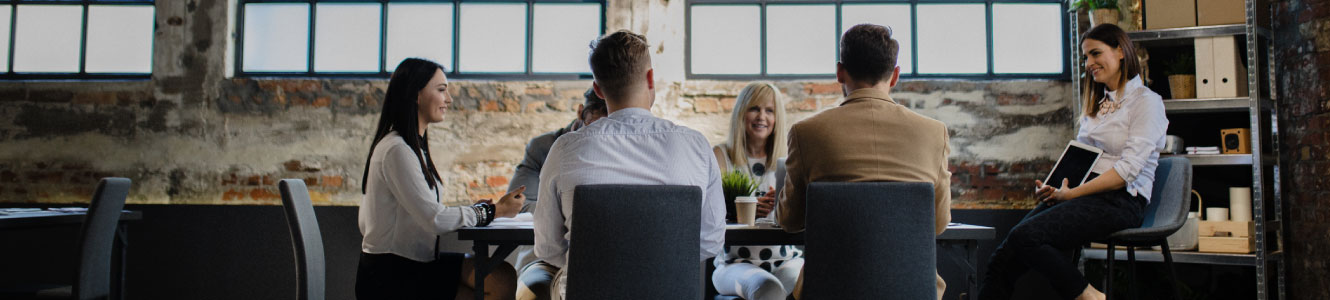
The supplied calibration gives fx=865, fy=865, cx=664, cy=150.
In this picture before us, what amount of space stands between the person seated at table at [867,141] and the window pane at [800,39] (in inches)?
102

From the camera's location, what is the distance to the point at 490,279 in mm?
2705

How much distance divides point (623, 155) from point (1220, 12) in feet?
10.9

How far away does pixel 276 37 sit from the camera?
15.9ft

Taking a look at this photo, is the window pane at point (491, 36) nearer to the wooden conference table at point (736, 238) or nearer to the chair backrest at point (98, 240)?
the chair backrest at point (98, 240)

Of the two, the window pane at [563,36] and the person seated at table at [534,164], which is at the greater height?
the window pane at [563,36]

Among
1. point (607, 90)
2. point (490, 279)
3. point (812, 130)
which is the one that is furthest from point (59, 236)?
point (812, 130)

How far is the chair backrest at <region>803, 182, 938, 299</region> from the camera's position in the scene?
6.30 ft

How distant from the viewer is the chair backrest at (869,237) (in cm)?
192

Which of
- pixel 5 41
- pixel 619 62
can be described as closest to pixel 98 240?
pixel 619 62

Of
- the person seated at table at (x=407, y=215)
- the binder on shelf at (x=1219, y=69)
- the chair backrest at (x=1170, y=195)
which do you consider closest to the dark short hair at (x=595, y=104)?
the person seated at table at (x=407, y=215)

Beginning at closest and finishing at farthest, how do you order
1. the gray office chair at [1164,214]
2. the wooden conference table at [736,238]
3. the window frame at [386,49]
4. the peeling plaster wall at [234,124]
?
the wooden conference table at [736,238] → the gray office chair at [1164,214] → the peeling plaster wall at [234,124] → the window frame at [386,49]

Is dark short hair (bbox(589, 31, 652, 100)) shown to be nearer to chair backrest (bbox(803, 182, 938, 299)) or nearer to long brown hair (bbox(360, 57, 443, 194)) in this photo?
chair backrest (bbox(803, 182, 938, 299))

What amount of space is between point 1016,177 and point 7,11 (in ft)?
18.5

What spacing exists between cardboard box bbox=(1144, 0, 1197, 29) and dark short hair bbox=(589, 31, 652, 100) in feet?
9.99
